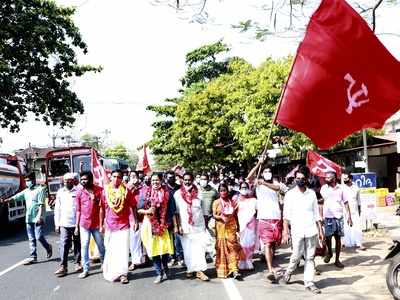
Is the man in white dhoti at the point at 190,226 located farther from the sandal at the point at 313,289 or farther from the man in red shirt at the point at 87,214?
the sandal at the point at 313,289

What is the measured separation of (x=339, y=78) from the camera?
606 cm

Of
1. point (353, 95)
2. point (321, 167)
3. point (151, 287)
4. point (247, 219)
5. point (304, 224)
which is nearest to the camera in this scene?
point (353, 95)

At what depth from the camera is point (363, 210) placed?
45.3ft

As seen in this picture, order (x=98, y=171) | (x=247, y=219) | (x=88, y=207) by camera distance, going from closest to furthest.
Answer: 1. (x=88, y=207)
2. (x=247, y=219)
3. (x=98, y=171)

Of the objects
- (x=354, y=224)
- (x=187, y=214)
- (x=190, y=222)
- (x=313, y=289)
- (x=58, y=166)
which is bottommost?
(x=313, y=289)

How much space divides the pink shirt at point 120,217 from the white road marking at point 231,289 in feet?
5.75

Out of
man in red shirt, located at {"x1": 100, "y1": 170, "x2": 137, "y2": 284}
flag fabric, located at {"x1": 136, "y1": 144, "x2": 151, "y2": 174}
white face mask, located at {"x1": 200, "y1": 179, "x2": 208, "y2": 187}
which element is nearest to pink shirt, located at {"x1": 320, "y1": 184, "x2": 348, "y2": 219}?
white face mask, located at {"x1": 200, "y1": 179, "x2": 208, "y2": 187}

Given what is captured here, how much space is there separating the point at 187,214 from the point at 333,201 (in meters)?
2.62

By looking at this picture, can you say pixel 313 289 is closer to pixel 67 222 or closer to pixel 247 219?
pixel 247 219

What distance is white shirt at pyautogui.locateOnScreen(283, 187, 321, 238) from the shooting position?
7.71 m

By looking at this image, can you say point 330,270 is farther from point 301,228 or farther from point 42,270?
point 42,270

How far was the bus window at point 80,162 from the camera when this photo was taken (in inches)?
937

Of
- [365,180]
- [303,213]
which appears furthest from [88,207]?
[365,180]

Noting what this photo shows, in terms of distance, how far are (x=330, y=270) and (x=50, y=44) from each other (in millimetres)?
15904
